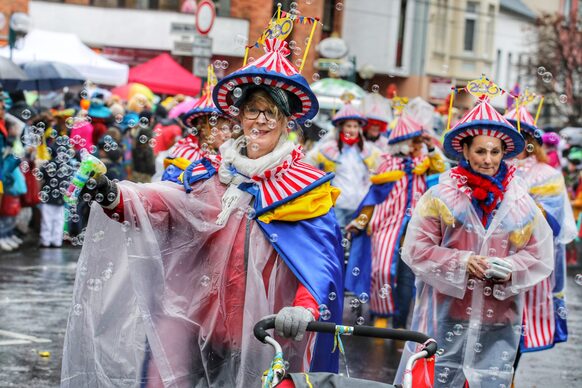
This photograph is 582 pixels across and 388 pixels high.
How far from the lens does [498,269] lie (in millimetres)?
6133

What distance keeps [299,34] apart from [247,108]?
30.8 m

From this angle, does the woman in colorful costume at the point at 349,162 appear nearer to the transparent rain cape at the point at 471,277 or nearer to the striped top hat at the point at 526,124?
the striped top hat at the point at 526,124

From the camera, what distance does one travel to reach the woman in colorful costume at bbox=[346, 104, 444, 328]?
35.3ft

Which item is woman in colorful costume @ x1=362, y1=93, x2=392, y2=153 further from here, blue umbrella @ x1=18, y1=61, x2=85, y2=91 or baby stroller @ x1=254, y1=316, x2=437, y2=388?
baby stroller @ x1=254, y1=316, x2=437, y2=388

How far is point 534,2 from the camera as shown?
5888 centimetres

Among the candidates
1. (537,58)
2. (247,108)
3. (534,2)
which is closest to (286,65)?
(247,108)

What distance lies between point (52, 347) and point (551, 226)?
3.60m

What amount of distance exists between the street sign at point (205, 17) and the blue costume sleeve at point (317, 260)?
11.8m

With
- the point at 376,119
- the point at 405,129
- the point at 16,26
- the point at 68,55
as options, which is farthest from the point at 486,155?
the point at 68,55

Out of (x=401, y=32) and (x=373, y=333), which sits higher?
(x=401, y=32)

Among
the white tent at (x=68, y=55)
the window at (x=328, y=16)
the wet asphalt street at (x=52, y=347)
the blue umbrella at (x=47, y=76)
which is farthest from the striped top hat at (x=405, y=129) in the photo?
the window at (x=328, y=16)

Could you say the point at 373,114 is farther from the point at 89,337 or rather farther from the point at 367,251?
the point at 89,337

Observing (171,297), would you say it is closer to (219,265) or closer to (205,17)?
(219,265)

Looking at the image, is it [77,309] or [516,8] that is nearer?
[77,309]
